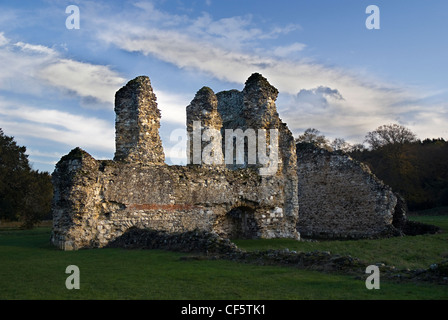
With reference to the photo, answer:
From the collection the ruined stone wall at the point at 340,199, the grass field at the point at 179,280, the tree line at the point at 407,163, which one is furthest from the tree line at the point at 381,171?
the grass field at the point at 179,280

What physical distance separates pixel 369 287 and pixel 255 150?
12.7 metres

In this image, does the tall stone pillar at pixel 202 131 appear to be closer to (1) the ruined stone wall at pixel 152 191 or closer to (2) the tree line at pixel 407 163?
(1) the ruined stone wall at pixel 152 191

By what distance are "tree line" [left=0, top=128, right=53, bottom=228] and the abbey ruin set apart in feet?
55.7

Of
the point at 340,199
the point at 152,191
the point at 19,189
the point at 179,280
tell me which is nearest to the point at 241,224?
the point at 152,191

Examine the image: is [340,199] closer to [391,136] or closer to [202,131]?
[202,131]

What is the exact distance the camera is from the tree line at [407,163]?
4488 centimetres

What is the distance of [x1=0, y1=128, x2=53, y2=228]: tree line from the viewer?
3152 cm

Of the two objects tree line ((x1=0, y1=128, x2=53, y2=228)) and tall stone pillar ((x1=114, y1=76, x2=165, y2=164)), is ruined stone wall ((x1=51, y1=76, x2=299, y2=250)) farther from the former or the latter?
tree line ((x1=0, y1=128, x2=53, y2=228))

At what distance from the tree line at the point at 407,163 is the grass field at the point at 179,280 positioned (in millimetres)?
33777

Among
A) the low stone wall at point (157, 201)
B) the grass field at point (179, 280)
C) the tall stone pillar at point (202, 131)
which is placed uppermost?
the tall stone pillar at point (202, 131)

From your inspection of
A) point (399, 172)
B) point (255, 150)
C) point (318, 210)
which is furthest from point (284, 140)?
point (399, 172)

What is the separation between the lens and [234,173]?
18.8 metres

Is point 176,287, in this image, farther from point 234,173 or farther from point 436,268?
point 234,173
